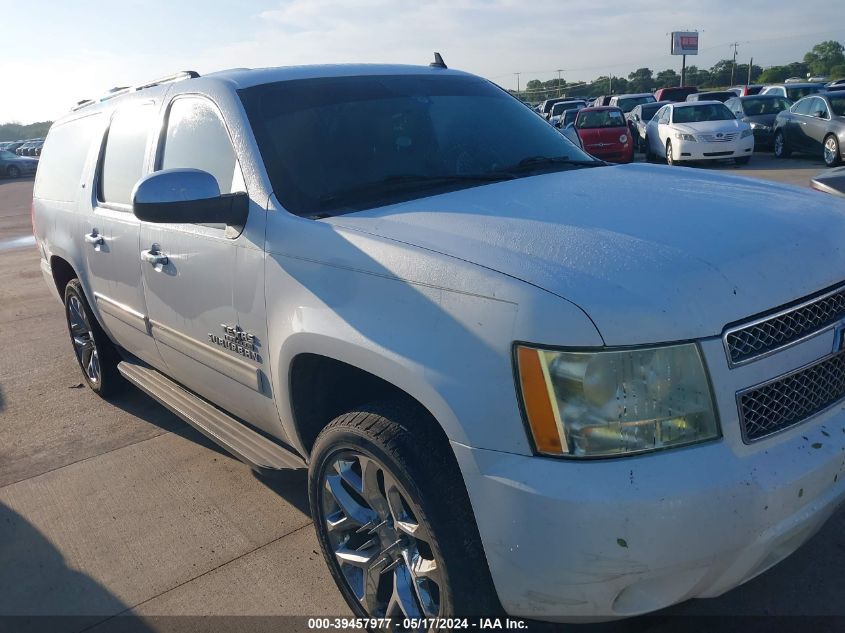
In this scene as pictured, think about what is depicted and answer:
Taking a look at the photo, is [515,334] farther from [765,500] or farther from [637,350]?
[765,500]

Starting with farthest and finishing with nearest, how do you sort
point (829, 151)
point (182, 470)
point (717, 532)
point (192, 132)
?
point (829, 151), point (182, 470), point (192, 132), point (717, 532)

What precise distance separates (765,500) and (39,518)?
3.33 metres

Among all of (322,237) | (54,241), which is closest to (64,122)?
(54,241)

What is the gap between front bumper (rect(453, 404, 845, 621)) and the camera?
72.4 inches

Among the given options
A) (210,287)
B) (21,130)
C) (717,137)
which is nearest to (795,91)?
(717,137)

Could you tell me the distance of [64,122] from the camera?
17.7 ft

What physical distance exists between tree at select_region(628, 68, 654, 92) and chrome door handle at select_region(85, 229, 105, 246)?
68.5m

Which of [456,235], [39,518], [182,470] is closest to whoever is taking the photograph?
[456,235]

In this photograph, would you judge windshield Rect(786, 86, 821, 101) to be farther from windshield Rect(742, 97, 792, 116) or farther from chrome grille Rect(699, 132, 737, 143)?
chrome grille Rect(699, 132, 737, 143)

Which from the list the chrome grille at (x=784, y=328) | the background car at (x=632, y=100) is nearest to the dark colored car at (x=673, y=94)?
the background car at (x=632, y=100)

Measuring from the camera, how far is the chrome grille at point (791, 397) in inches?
78.0

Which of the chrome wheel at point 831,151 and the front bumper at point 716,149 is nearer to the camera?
the chrome wheel at point 831,151

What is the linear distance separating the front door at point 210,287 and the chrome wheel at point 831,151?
14979 millimetres

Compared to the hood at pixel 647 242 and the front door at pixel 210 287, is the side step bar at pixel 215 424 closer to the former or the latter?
the front door at pixel 210 287
